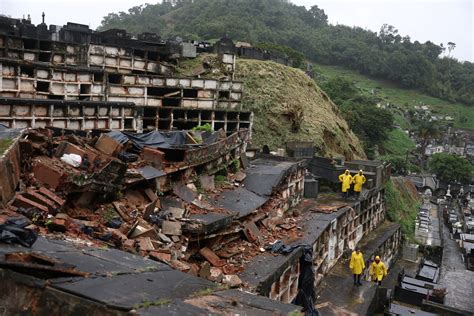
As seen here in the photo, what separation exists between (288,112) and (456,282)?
65.6 ft

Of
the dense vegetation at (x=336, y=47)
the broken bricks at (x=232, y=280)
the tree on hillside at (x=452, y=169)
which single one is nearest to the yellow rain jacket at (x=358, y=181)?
the broken bricks at (x=232, y=280)

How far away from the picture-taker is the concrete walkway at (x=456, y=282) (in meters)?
20.3

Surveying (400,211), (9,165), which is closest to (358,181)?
(400,211)

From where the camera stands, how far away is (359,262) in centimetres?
1762

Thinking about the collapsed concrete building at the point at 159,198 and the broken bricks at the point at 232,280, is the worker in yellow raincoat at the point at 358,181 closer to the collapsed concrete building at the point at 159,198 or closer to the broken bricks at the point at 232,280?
the collapsed concrete building at the point at 159,198

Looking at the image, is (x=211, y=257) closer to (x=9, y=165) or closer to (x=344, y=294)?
(x=9, y=165)

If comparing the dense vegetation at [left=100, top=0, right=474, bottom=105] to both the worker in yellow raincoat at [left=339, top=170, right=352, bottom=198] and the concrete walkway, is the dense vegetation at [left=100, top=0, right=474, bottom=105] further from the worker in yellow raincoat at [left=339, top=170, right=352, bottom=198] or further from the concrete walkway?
the worker in yellow raincoat at [left=339, top=170, right=352, bottom=198]

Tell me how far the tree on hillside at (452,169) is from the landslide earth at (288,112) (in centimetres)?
2195

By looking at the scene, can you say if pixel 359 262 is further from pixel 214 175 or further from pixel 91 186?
pixel 91 186

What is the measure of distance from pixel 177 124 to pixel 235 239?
16570 mm

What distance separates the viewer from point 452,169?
61.8m

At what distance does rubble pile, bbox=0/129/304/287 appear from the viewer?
1043 cm

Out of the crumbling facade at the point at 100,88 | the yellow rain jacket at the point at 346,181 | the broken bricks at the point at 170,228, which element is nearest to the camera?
the broken bricks at the point at 170,228

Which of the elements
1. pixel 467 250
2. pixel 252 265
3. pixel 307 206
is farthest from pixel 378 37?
pixel 252 265
